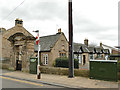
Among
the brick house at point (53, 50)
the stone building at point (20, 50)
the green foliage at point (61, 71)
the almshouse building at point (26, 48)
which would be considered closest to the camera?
the green foliage at point (61, 71)

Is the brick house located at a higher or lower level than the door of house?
higher

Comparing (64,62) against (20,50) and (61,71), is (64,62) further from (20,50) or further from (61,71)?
(20,50)

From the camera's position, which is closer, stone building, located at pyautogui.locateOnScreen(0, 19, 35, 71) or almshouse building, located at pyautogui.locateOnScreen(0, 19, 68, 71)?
stone building, located at pyautogui.locateOnScreen(0, 19, 35, 71)

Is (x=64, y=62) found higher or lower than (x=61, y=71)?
higher

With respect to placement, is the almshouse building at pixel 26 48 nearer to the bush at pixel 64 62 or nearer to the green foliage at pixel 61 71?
the bush at pixel 64 62

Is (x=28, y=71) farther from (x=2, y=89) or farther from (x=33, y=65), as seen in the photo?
(x=2, y=89)

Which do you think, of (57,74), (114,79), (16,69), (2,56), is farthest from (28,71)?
(2,56)

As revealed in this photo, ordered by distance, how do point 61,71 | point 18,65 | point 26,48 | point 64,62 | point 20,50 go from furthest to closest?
1. point 64,62
2. point 20,50
3. point 18,65
4. point 26,48
5. point 61,71

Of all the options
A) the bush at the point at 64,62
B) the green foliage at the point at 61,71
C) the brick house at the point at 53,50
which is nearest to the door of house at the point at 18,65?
the green foliage at the point at 61,71

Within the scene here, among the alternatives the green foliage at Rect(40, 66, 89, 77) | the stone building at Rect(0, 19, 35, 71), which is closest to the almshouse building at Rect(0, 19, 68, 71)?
the stone building at Rect(0, 19, 35, 71)

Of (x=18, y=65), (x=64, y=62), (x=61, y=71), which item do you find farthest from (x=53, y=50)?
(x=61, y=71)

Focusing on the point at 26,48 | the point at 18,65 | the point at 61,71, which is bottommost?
the point at 61,71

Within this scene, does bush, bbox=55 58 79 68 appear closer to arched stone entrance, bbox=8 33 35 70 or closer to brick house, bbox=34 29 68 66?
brick house, bbox=34 29 68 66

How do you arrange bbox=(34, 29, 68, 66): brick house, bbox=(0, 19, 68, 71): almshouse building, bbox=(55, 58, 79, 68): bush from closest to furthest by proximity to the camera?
bbox=(0, 19, 68, 71): almshouse building
bbox=(55, 58, 79, 68): bush
bbox=(34, 29, 68, 66): brick house
